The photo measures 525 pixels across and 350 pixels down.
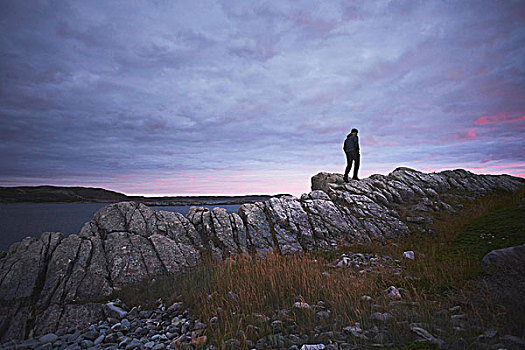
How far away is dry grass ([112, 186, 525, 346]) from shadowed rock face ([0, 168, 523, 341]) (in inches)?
65.3

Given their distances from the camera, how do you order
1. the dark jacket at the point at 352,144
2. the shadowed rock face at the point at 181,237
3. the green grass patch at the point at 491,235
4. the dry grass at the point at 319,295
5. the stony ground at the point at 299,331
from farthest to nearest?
the dark jacket at the point at 352,144
the green grass patch at the point at 491,235
the shadowed rock face at the point at 181,237
the dry grass at the point at 319,295
the stony ground at the point at 299,331

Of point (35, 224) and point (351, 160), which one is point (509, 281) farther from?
point (35, 224)

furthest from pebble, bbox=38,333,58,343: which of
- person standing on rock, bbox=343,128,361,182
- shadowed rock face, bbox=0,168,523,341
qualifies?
person standing on rock, bbox=343,128,361,182

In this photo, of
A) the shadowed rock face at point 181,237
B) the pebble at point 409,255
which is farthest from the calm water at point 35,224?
the pebble at point 409,255

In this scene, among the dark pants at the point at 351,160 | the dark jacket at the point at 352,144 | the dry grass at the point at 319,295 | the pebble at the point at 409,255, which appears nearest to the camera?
the dry grass at the point at 319,295

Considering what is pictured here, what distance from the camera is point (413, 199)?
1912 centimetres

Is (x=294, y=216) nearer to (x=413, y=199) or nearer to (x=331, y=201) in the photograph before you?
(x=331, y=201)

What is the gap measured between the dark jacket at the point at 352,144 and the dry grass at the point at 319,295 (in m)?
10.5

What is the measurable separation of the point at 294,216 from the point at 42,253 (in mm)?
12713

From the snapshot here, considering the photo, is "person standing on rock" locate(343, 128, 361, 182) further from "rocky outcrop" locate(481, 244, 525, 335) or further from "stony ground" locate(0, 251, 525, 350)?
"stony ground" locate(0, 251, 525, 350)

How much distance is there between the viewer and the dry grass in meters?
5.63

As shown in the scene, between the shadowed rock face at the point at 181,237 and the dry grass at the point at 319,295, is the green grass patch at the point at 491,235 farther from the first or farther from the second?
the shadowed rock face at the point at 181,237

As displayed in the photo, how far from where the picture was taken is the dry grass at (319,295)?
5633 mm

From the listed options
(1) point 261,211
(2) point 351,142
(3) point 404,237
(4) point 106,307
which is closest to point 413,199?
(3) point 404,237
